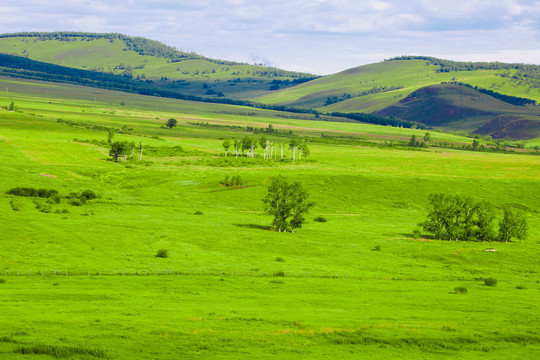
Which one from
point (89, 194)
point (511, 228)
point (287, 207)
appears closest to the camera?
point (511, 228)

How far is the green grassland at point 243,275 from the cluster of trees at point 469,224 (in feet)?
13.7

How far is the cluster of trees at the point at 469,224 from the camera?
101 meters

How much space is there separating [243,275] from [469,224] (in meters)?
53.6

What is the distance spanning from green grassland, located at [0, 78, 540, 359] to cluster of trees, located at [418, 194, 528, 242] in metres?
4.18

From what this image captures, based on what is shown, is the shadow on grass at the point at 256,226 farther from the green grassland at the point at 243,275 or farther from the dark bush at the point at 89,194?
the dark bush at the point at 89,194

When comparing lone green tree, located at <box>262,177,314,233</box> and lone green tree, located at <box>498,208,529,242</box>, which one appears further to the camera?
lone green tree, located at <box>262,177,314,233</box>

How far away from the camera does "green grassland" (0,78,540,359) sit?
1590 inches

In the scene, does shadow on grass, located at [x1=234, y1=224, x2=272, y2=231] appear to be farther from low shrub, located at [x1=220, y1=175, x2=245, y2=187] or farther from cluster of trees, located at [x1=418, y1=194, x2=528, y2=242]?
low shrub, located at [x1=220, y1=175, x2=245, y2=187]

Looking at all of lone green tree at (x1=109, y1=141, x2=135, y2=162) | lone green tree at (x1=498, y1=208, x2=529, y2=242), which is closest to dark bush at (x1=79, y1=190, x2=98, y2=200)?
lone green tree at (x1=109, y1=141, x2=135, y2=162)

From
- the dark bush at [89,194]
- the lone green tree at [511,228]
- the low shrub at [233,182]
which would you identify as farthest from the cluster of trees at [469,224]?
the dark bush at [89,194]

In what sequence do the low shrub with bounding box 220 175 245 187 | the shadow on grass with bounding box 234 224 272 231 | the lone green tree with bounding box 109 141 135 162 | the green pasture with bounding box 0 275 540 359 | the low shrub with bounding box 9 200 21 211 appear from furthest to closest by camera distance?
1. the lone green tree with bounding box 109 141 135 162
2. the low shrub with bounding box 220 175 245 187
3. the shadow on grass with bounding box 234 224 272 231
4. the low shrub with bounding box 9 200 21 211
5. the green pasture with bounding box 0 275 540 359

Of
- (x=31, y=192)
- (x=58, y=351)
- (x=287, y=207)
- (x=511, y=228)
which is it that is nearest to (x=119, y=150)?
(x=31, y=192)

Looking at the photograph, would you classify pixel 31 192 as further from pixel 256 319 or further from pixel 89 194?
pixel 256 319

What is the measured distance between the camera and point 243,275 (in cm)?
6631
